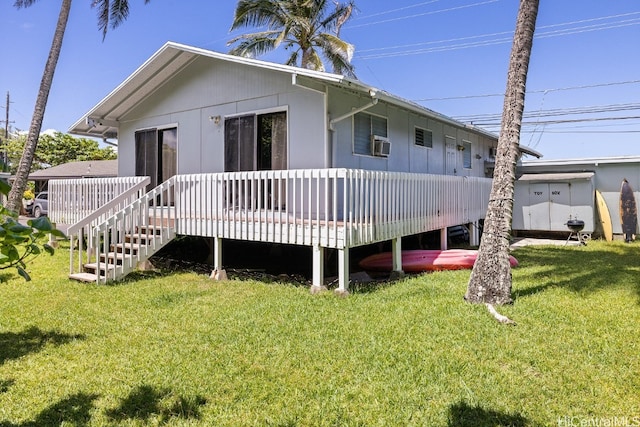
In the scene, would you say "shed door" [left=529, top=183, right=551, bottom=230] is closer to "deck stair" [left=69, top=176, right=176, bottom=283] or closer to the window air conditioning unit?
the window air conditioning unit

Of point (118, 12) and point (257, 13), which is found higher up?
point (257, 13)

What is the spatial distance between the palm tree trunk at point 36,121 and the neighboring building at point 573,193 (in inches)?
562

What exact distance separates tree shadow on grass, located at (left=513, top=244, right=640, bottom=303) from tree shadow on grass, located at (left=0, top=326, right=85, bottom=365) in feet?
18.3

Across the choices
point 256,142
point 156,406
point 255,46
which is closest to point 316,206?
point 256,142

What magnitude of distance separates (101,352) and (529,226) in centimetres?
1352

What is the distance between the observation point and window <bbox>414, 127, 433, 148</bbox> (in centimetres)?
1087

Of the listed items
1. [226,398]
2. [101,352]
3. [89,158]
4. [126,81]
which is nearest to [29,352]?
[101,352]

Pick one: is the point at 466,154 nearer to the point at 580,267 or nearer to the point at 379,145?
the point at 379,145

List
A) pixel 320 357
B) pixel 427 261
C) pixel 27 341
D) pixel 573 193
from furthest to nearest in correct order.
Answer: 1. pixel 573 193
2. pixel 427 261
3. pixel 27 341
4. pixel 320 357

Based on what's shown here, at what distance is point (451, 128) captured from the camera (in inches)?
506

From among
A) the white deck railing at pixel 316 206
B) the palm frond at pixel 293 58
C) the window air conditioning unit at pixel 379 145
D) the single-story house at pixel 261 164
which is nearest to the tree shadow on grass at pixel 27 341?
the single-story house at pixel 261 164

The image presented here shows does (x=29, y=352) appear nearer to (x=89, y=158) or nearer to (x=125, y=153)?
(x=125, y=153)

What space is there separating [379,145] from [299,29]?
1133 cm

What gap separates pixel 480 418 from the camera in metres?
2.85
